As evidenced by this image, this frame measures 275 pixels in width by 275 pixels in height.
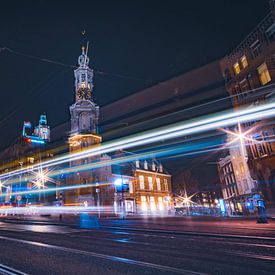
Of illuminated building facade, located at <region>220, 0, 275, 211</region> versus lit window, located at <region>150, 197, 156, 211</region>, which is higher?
illuminated building facade, located at <region>220, 0, 275, 211</region>

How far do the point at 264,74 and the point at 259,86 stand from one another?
4.03ft

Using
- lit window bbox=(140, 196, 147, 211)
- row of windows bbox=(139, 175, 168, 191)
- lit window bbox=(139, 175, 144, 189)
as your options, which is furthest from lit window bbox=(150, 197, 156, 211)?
lit window bbox=(139, 175, 144, 189)

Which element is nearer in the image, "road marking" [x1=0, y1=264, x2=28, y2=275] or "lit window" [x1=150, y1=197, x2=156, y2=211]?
"road marking" [x1=0, y1=264, x2=28, y2=275]

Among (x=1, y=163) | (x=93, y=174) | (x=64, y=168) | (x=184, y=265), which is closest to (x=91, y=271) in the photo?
(x=184, y=265)

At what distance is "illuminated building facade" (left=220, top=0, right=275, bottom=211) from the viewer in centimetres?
2200

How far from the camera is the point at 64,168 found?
169ft

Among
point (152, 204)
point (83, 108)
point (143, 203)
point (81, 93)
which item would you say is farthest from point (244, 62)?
point (81, 93)

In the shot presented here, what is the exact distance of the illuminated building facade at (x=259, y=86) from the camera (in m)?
22.0

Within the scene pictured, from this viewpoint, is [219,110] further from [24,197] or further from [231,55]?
[24,197]

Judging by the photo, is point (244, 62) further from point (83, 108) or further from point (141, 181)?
point (83, 108)

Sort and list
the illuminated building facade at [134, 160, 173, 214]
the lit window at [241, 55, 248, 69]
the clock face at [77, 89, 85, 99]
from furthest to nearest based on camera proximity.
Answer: the clock face at [77, 89, 85, 99] < the illuminated building facade at [134, 160, 173, 214] < the lit window at [241, 55, 248, 69]

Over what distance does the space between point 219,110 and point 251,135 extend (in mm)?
4454

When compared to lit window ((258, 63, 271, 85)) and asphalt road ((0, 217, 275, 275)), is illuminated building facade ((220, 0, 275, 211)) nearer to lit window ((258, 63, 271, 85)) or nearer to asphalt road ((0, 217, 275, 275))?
lit window ((258, 63, 271, 85))

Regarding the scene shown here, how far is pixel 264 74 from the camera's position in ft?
76.1
